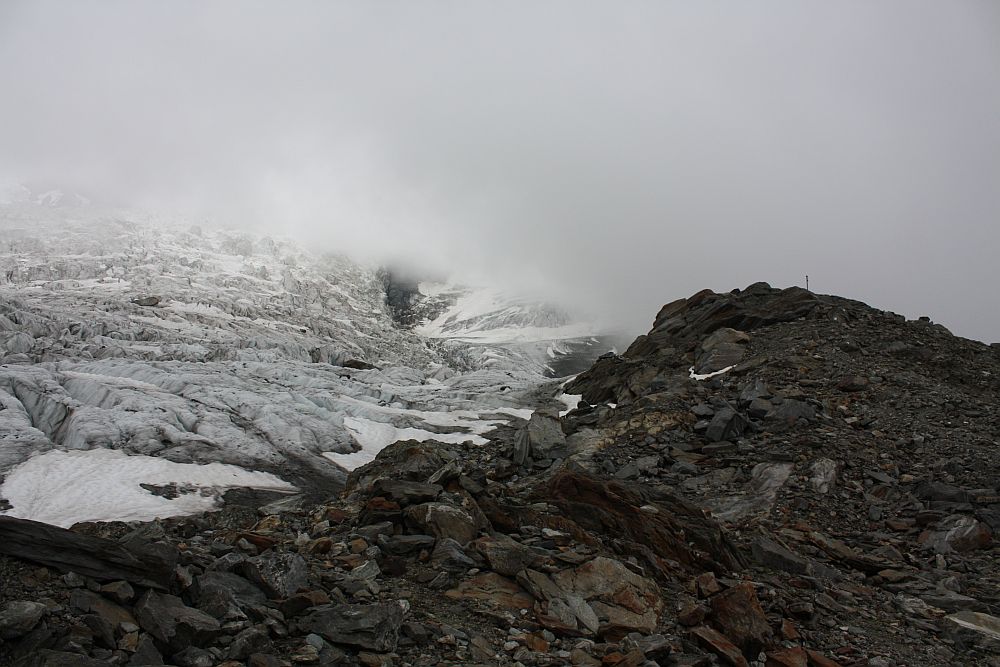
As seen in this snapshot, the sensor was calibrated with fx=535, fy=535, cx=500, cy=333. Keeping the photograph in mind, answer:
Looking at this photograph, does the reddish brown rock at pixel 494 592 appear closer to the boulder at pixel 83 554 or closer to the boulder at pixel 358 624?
the boulder at pixel 358 624

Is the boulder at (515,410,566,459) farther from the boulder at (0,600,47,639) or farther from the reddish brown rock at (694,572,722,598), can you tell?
the boulder at (0,600,47,639)

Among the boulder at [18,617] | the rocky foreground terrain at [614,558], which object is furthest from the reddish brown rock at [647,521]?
the boulder at [18,617]

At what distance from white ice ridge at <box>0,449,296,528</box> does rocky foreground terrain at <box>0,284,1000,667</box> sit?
3414mm

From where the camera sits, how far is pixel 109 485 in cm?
2116

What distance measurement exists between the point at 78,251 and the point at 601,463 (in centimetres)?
17233

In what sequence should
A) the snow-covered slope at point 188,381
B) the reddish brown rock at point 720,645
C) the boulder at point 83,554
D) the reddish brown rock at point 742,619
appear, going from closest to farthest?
the boulder at point 83,554
the reddish brown rock at point 720,645
the reddish brown rock at point 742,619
the snow-covered slope at point 188,381

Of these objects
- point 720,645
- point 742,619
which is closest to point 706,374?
point 742,619

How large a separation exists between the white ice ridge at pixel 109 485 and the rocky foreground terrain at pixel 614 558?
3414mm

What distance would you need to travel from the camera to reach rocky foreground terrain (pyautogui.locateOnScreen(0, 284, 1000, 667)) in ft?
18.8

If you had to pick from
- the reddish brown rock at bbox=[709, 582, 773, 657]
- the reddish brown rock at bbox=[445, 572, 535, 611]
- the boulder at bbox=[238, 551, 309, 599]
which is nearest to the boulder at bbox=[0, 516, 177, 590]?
the boulder at bbox=[238, 551, 309, 599]

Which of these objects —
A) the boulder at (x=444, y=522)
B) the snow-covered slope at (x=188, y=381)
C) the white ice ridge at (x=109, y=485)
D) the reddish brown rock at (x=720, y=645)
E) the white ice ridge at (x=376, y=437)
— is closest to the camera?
the reddish brown rock at (x=720, y=645)

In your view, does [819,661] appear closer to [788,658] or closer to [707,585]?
[788,658]

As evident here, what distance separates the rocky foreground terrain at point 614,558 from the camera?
5.72 metres

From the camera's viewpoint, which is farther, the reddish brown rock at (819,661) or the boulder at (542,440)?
the boulder at (542,440)
